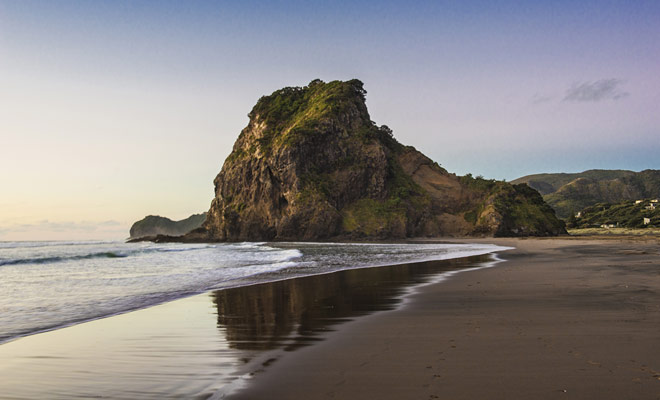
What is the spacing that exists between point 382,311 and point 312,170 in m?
80.7

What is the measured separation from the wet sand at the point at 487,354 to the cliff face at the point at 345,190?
7188cm

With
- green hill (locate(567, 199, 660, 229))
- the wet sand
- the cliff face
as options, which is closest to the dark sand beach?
the wet sand

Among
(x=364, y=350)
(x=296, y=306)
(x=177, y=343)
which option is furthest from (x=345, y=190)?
(x=364, y=350)

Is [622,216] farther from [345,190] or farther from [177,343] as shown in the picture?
[177,343]

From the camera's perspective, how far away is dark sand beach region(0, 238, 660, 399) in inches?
156

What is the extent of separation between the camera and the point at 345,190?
88.0m

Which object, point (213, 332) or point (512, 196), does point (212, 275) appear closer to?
point (213, 332)

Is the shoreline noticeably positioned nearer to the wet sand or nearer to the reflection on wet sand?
the reflection on wet sand

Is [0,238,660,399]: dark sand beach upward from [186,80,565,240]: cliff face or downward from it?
downward

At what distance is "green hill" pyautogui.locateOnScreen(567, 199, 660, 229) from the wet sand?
99.0 meters

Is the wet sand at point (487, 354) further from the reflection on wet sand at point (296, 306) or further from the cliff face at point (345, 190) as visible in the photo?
the cliff face at point (345, 190)

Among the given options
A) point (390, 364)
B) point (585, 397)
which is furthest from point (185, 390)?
point (585, 397)

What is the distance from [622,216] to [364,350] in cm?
13027

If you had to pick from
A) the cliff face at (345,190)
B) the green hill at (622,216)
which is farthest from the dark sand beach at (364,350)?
the green hill at (622,216)
